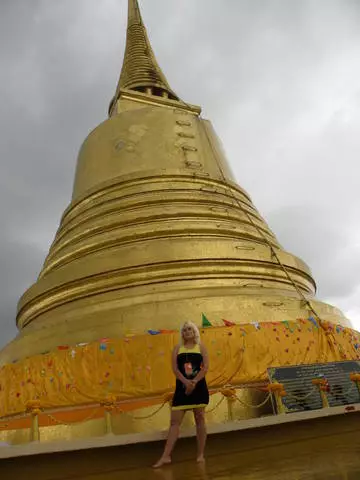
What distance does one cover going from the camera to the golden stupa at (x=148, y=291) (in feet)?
15.1

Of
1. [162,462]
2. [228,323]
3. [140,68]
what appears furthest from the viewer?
[140,68]

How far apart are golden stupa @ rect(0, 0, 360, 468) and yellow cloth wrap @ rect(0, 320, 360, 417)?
0.04 ft

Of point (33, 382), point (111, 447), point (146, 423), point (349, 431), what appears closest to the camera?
point (111, 447)

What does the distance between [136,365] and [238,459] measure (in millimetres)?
2091

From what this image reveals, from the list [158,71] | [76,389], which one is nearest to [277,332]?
[76,389]

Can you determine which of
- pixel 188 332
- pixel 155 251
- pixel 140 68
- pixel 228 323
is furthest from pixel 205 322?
pixel 140 68

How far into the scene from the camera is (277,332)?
16.4 ft

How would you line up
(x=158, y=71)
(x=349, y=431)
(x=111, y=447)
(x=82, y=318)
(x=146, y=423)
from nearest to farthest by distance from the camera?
(x=111, y=447) < (x=349, y=431) < (x=146, y=423) < (x=82, y=318) < (x=158, y=71)

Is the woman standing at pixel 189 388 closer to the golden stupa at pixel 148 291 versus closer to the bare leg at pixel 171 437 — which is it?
the bare leg at pixel 171 437

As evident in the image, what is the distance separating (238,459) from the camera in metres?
2.71

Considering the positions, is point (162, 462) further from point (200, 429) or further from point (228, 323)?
point (228, 323)

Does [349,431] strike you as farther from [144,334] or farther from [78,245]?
[78,245]

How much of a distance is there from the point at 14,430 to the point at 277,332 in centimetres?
326

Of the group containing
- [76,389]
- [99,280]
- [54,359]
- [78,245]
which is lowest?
[76,389]
